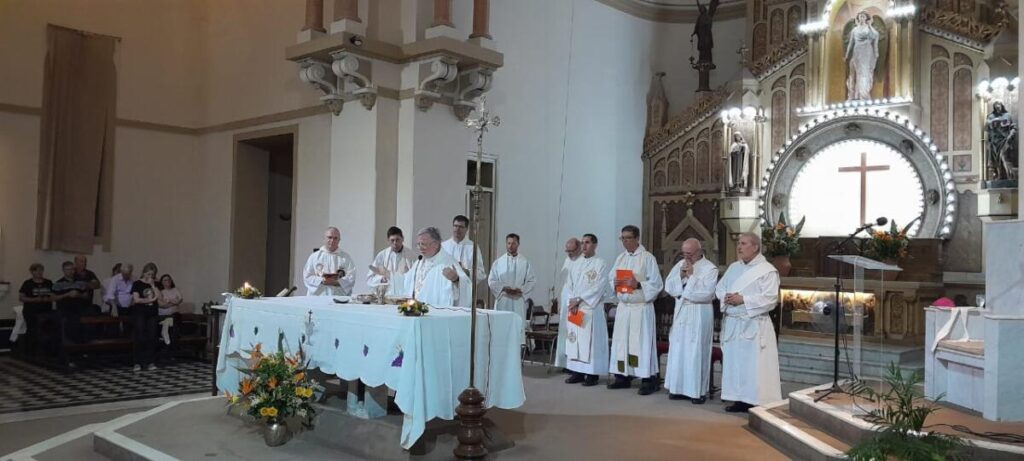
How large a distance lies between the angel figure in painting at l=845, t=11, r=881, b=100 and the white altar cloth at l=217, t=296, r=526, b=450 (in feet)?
29.3

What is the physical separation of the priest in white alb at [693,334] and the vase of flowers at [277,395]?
3586 millimetres

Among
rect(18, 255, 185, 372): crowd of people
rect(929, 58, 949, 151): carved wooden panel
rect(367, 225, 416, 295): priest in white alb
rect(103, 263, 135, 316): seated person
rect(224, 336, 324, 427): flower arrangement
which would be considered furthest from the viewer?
rect(929, 58, 949, 151): carved wooden panel

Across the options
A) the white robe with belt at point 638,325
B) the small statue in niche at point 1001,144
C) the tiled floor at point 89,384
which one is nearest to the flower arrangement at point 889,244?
the small statue in niche at point 1001,144

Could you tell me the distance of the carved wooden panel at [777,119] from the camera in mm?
13445

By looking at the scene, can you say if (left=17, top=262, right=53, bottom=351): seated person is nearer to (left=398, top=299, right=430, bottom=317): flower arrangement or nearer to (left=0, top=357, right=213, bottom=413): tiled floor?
(left=0, top=357, right=213, bottom=413): tiled floor

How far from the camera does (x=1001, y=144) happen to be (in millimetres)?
10953

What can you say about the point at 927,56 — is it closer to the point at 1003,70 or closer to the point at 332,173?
the point at 1003,70

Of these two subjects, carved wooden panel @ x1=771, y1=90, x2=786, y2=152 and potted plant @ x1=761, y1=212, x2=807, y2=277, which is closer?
potted plant @ x1=761, y1=212, x2=807, y2=277

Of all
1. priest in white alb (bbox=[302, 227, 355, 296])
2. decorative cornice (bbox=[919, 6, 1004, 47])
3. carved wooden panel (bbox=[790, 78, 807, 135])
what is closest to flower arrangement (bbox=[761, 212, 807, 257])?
carved wooden panel (bbox=[790, 78, 807, 135])

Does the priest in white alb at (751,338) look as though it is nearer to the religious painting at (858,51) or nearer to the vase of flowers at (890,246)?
the vase of flowers at (890,246)

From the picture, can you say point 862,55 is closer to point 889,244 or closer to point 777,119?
point 777,119

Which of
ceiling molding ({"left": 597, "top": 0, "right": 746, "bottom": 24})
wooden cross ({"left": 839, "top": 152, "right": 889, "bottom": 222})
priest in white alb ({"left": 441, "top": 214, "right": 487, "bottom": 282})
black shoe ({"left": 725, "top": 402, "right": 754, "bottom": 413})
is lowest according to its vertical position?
black shoe ({"left": 725, "top": 402, "right": 754, "bottom": 413})

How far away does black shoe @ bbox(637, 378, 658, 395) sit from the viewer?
8.15 metres

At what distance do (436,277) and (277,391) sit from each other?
6.43 feet
